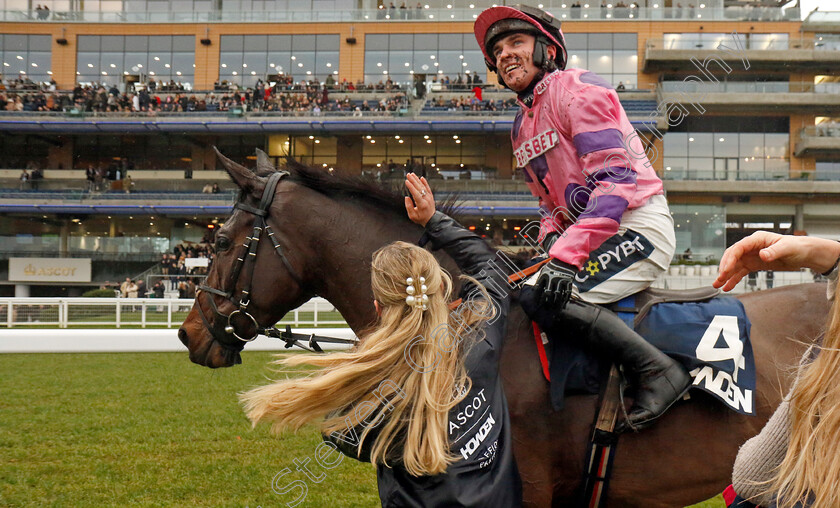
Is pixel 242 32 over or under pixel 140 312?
over

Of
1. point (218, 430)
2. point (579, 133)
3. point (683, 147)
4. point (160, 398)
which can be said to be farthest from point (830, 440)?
point (683, 147)

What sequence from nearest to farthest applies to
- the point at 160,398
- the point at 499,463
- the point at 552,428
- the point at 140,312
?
the point at 499,463 → the point at 552,428 → the point at 160,398 → the point at 140,312

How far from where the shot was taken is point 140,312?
48.1 ft

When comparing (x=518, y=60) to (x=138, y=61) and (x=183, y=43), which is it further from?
(x=138, y=61)

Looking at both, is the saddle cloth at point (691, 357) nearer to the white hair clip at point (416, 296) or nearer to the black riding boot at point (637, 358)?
the black riding boot at point (637, 358)

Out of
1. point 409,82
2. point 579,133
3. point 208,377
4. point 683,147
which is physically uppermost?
point 409,82

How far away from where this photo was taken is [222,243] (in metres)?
2.79

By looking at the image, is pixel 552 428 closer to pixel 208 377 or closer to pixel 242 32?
pixel 208 377

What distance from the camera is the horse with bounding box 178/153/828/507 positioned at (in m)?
2.21

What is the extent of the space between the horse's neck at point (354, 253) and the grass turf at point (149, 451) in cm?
45

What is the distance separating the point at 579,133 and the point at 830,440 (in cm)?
146

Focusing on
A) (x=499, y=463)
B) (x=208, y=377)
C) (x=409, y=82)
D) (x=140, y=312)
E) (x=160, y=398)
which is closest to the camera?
(x=499, y=463)

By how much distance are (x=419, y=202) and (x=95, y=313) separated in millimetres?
14061

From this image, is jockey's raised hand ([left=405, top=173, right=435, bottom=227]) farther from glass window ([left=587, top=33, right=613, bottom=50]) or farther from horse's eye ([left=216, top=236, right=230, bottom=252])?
glass window ([left=587, top=33, right=613, bottom=50])
